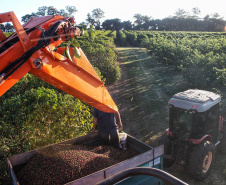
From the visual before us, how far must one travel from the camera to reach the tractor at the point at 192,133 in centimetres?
511

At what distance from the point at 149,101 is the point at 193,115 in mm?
6395

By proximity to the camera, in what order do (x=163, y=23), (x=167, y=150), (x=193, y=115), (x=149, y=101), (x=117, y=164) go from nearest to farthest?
(x=117, y=164)
(x=193, y=115)
(x=167, y=150)
(x=149, y=101)
(x=163, y=23)

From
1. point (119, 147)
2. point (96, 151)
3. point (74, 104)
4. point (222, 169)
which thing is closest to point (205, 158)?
point (222, 169)

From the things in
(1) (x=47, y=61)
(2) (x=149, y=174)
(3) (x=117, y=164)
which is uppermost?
(1) (x=47, y=61)

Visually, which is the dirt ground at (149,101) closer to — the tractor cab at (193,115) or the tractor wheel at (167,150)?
the tractor wheel at (167,150)

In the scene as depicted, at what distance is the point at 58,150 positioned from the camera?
400 centimetres

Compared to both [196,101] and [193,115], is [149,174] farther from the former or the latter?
[196,101]

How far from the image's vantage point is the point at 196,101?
521 cm

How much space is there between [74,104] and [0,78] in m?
3.63

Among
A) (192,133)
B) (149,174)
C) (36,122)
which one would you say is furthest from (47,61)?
(192,133)

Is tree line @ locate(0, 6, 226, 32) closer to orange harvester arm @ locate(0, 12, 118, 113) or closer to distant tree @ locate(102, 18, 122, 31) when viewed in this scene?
distant tree @ locate(102, 18, 122, 31)

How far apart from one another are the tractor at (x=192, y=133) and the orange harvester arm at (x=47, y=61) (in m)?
2.75

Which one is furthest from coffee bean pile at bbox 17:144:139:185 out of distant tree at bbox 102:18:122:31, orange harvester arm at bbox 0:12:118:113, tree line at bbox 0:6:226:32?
distant tree at bbox 102:18:122:31

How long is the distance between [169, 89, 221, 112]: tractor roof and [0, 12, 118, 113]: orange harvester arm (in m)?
2.64
